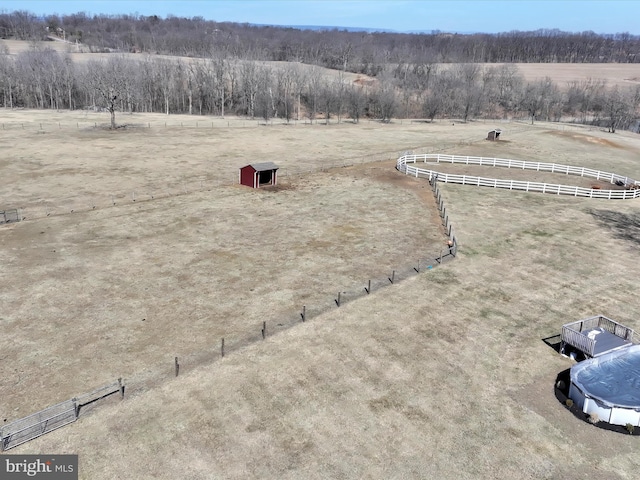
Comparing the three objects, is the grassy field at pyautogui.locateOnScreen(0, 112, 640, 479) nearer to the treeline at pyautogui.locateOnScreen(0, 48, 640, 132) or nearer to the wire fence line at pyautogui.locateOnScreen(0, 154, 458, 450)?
the wire fence line at pyautogui.locateOnScreen(0, 154, 458, 450)

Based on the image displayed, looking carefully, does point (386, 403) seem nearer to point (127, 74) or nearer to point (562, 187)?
point (562, 187)

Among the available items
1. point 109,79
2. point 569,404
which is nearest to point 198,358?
point 569,404

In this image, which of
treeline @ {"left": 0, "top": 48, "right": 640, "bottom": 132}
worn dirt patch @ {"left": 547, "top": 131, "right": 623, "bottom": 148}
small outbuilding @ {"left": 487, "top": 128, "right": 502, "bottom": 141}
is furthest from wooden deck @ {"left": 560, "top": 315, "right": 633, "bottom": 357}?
treeline @ {"left": 0, "top": 48, "right": 640, "bottom": 132}

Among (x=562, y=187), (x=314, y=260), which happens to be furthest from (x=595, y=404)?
(x=562, y=187)

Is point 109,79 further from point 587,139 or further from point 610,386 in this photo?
point 610,386

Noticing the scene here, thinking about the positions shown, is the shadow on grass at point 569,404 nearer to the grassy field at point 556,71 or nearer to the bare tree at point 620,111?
the bare tree at point 620,111
